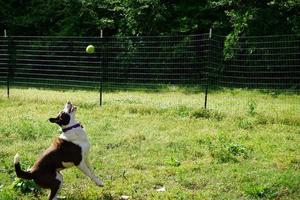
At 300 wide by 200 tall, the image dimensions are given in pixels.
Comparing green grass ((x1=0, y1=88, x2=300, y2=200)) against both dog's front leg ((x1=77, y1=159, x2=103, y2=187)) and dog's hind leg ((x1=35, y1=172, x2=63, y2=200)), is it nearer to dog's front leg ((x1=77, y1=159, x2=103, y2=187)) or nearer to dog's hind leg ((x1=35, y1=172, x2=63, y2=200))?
dog's front leg ((x1=77, y1=159, x2=103, y2=187))

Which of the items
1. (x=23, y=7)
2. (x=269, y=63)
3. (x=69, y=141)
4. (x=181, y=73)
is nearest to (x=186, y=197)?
(x=69, y=141)

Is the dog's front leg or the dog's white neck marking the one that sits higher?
the dog's white neck marking

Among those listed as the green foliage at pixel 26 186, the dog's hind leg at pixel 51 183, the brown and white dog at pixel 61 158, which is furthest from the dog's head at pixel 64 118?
the green foliage at pixel 26 186

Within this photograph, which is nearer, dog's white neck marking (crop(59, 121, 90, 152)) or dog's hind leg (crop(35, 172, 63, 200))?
dog's hind leg (crop(35, 172, 63, 200))

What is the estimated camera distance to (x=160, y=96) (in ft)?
48.9

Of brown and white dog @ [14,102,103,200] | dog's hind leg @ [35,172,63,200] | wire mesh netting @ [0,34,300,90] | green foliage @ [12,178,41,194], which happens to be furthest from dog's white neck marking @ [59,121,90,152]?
wire mesh netting @ [0,34,300,90]

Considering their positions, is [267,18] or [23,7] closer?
[267,18]

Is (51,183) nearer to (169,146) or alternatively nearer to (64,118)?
(64,118)

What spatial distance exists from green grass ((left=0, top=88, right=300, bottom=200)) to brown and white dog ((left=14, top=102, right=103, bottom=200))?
0.41 metres

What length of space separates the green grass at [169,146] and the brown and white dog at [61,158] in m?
0.41

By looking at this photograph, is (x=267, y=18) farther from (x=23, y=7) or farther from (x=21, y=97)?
(x=23, y=7)

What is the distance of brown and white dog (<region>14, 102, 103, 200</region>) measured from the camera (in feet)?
18.6

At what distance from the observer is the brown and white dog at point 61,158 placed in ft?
18.6

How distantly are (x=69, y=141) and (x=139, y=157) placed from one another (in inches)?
82.3
